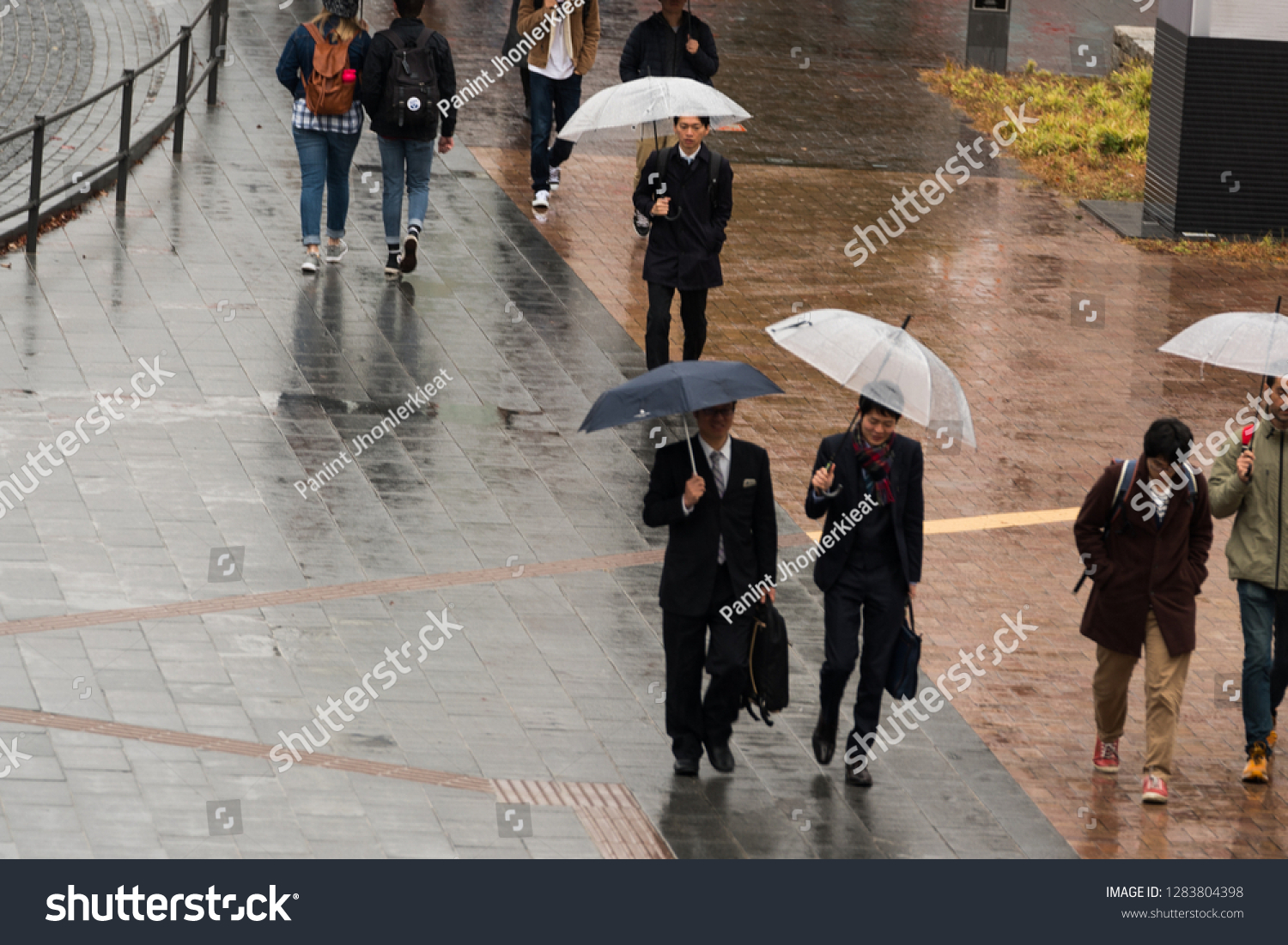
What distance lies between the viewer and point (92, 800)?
7547 millimetres

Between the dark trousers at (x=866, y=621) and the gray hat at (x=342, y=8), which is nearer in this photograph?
the dark trousers at (x=866, y=621)

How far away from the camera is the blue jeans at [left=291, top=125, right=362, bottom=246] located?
14.1 metres

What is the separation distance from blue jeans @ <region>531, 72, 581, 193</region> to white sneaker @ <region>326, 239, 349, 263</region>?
7.23 feet

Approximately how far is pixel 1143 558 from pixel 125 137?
970 centimetres

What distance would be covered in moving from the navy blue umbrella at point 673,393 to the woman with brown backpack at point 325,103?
6560 mm

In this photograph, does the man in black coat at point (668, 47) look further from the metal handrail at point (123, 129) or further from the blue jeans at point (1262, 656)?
the blue jeans at point (1262, 656)

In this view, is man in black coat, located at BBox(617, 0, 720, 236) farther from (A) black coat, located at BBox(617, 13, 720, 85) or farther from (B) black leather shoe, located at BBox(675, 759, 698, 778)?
(B) black leather shoe, located at BBox(675, 759, 698, 778)

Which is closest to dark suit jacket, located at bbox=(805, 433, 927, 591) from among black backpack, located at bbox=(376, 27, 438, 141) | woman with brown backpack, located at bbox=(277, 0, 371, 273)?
black backpack, located at bbox=(376, 27, 438, 141)

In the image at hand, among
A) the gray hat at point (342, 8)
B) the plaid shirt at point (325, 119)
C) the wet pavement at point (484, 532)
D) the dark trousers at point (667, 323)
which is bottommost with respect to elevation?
the wet pavement at point (484, 532)

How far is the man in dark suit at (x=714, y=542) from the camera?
8.02 m

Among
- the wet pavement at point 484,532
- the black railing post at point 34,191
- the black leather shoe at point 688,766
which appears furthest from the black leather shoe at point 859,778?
the black railing post at point 34,191

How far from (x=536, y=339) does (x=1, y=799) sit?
6.81 meters

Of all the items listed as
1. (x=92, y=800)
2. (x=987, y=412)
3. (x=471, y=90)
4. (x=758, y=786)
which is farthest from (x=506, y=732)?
(x=471, y=90)

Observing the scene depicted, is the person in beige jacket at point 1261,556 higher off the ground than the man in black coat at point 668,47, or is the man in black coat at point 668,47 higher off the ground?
the man in black coat at point 668,47
